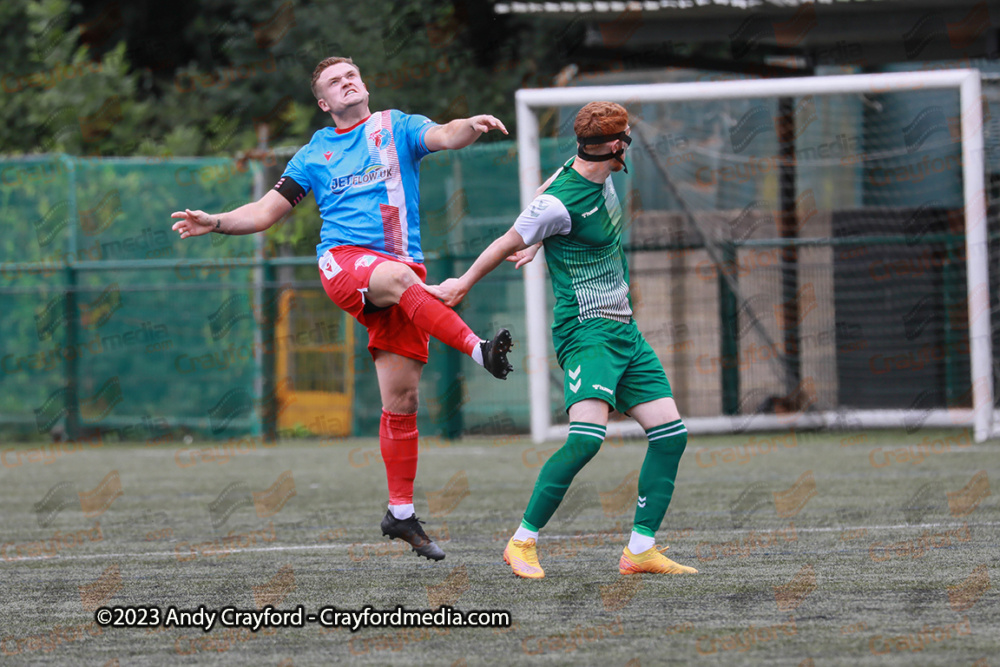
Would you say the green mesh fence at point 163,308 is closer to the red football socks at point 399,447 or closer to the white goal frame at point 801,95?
the white goal frame at point 801,95

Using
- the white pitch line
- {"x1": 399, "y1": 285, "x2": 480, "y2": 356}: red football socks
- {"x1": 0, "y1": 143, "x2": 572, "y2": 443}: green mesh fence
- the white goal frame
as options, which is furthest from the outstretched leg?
{"x1": 0, "y1": 143, "x2": 572, "y2": 443}: green mesh fence

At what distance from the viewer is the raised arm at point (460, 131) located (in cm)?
494

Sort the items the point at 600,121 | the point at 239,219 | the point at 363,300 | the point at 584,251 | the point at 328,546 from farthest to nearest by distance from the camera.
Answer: the point at 328,546 < the point at 239,219 < the point at 363,300 < the point at 584,251 < the point at 600,121

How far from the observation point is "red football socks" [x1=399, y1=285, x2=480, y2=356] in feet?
16.8

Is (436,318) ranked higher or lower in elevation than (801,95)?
lower

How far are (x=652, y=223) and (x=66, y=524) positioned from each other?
7.17m

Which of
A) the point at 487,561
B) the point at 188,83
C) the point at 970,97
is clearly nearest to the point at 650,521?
the point at 487,561

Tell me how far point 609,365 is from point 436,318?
2.32 ft

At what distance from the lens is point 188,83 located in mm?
20141

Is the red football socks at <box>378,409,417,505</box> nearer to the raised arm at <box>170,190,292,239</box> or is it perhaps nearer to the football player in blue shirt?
the football player in blue shirt

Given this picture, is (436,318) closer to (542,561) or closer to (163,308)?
(542,561)

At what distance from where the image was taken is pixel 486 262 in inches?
193

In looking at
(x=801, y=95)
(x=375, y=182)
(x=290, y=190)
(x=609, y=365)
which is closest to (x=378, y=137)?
(x=375, y=182)

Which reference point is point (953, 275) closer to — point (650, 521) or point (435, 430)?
point (435, 430)
